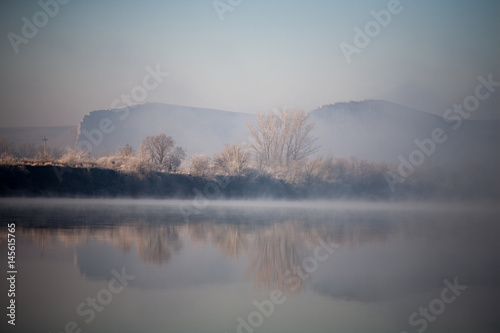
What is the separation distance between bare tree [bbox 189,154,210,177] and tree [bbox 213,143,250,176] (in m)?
1.38

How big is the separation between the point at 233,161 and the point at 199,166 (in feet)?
8.93

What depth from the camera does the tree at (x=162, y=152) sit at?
1415 inches

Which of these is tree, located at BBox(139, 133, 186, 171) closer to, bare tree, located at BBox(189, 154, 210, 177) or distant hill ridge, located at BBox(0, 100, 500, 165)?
bare tree, located at BBox(189, 154, 210, 177)

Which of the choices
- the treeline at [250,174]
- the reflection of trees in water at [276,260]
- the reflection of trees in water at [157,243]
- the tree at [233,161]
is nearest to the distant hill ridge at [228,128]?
the treeline at [250,174]

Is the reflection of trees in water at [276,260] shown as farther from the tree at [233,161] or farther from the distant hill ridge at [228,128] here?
the distant hill ridge at [228,128]

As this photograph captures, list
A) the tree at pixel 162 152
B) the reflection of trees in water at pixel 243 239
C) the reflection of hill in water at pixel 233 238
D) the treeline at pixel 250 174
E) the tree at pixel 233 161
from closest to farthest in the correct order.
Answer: the reflection of trees in water at pixel 243 239
the reflection of hill in water at pixel 233 238
the treeline at pixel 250 174
the tree at pixel 233 161
the tree at pixel 162 152

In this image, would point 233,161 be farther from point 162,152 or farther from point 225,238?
point 225,238

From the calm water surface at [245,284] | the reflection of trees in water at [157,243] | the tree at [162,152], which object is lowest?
the calm water surface at [245,284]

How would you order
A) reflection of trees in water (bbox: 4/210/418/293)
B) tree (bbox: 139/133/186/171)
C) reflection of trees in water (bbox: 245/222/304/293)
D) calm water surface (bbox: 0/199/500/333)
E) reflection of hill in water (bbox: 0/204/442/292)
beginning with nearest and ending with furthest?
1. calm water surface (bbox: 0/199/500/333)
2. reflection of trees in water (bbox: 245/222/304/293)
3. reflection of trees in water (bbox: 4/210/418/293)
4. reflection of hill in water (bbox: 0/204/442/292)
5. tree (bbox: 139/133/186/171)

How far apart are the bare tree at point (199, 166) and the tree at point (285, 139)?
391 inches

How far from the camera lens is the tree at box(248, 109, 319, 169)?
42794mm

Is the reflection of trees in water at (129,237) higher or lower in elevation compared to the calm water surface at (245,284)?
higher

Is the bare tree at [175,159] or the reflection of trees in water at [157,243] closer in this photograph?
the reflection of trees in water at [157,243]

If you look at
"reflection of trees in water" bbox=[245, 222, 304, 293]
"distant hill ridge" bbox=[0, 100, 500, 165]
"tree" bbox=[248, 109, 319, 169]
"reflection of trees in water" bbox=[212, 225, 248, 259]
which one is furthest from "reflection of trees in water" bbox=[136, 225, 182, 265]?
"distant hill ridge" bbox=[0, 100, 500, 165]
